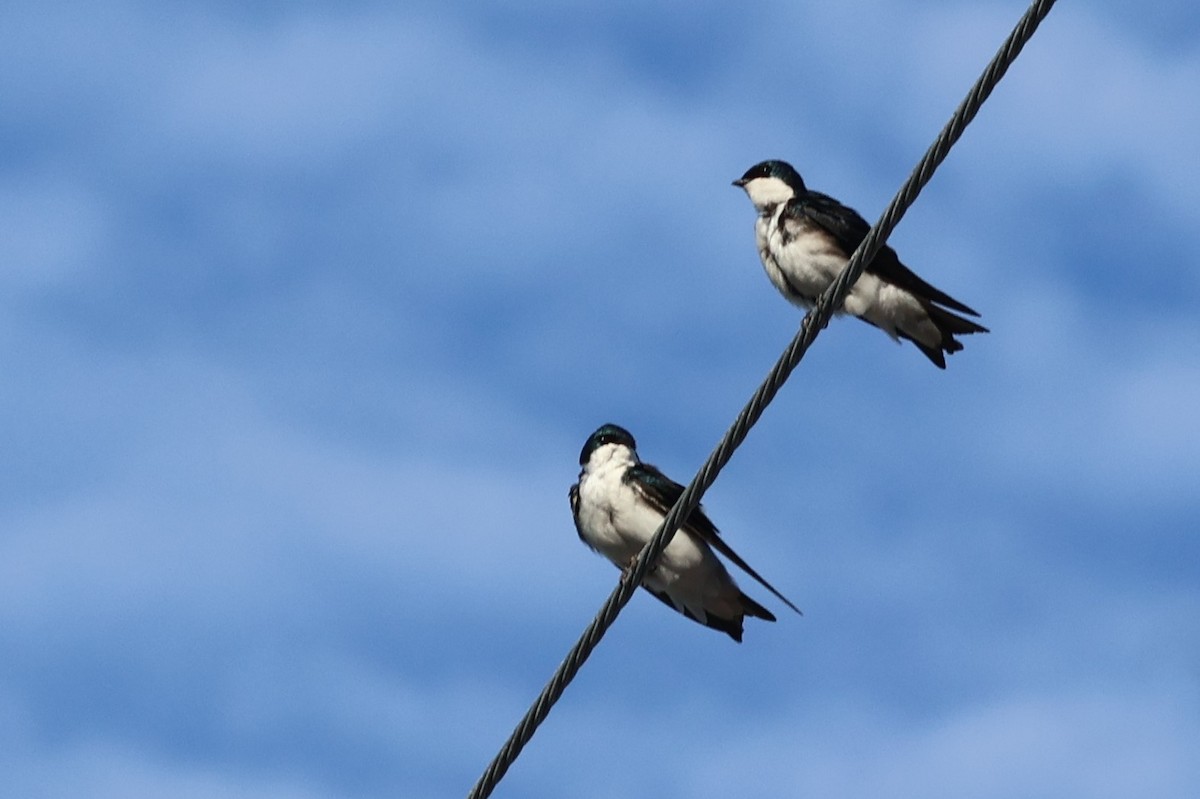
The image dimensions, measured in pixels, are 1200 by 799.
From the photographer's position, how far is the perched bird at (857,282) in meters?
9.80

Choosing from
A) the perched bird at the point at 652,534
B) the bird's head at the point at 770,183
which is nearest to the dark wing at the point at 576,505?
the perched bird at the point at 652,534

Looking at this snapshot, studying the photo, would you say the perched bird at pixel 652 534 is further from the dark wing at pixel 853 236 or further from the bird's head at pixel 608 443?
the dark wing at pixel 853 236

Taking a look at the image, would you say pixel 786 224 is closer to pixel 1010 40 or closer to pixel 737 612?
pixel 737 612

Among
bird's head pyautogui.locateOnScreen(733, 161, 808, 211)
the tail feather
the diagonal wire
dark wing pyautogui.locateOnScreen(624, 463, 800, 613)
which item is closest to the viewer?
the diagonal wire

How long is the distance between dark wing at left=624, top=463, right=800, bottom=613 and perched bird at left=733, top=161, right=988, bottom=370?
1243mm

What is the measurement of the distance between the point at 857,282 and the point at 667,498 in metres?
1.48

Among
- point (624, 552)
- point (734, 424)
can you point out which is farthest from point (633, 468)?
point (734, 424)

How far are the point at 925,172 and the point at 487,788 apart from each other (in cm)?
A: 190

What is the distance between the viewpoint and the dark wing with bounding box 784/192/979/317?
9742 mm

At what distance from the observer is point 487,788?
5.82 metres

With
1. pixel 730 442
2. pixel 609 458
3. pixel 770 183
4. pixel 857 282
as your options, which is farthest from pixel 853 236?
pixel 730 442

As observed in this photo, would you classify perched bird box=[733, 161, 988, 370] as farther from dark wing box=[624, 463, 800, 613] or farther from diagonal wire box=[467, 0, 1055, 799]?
diagonal wire box=[467, 0, 1055, 799]

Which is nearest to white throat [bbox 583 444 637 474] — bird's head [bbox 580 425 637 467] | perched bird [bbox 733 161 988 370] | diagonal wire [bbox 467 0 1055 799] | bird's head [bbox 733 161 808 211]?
bird's head [bbox 580 425 637 467]

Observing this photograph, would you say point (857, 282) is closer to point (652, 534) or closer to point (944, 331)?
point (944, 331)
